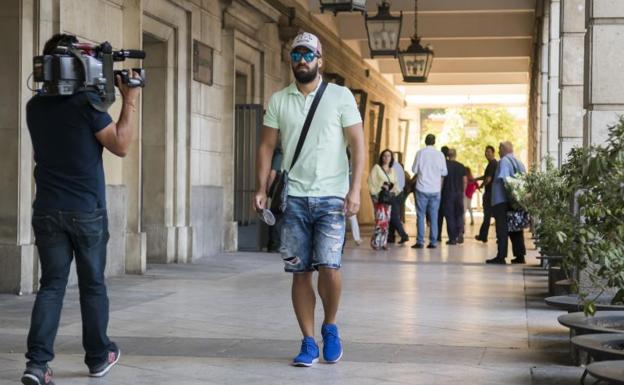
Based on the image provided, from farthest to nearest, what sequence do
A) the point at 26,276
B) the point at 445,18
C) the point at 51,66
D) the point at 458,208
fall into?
the point at 445,18
the point at 458,208
the point at 26,276
the point at 51,66

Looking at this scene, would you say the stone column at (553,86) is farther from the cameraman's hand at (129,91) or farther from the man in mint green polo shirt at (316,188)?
the cameraman's hand at (129,91)

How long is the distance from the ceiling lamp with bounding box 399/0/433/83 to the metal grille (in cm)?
440

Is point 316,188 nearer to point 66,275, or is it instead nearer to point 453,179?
point 66,275

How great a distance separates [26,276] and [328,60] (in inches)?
587

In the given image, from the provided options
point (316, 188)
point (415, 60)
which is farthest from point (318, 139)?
point (415, 60)

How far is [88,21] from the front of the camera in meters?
11.8

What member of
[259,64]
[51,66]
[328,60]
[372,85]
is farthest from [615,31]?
[372,85]

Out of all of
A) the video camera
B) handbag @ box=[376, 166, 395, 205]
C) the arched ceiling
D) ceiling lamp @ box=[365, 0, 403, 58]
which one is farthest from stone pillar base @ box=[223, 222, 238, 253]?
the video camera

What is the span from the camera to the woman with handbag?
1852cm

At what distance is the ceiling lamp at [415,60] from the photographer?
832 inches

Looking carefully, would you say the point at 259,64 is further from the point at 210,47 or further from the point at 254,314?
the point at 254,314

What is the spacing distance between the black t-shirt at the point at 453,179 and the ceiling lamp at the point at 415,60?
6.03ft

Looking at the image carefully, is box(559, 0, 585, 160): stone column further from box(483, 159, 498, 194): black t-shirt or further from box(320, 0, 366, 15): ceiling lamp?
box(483, 159, 498, 194): black t-shirt

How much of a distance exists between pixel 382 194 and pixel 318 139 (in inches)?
471
